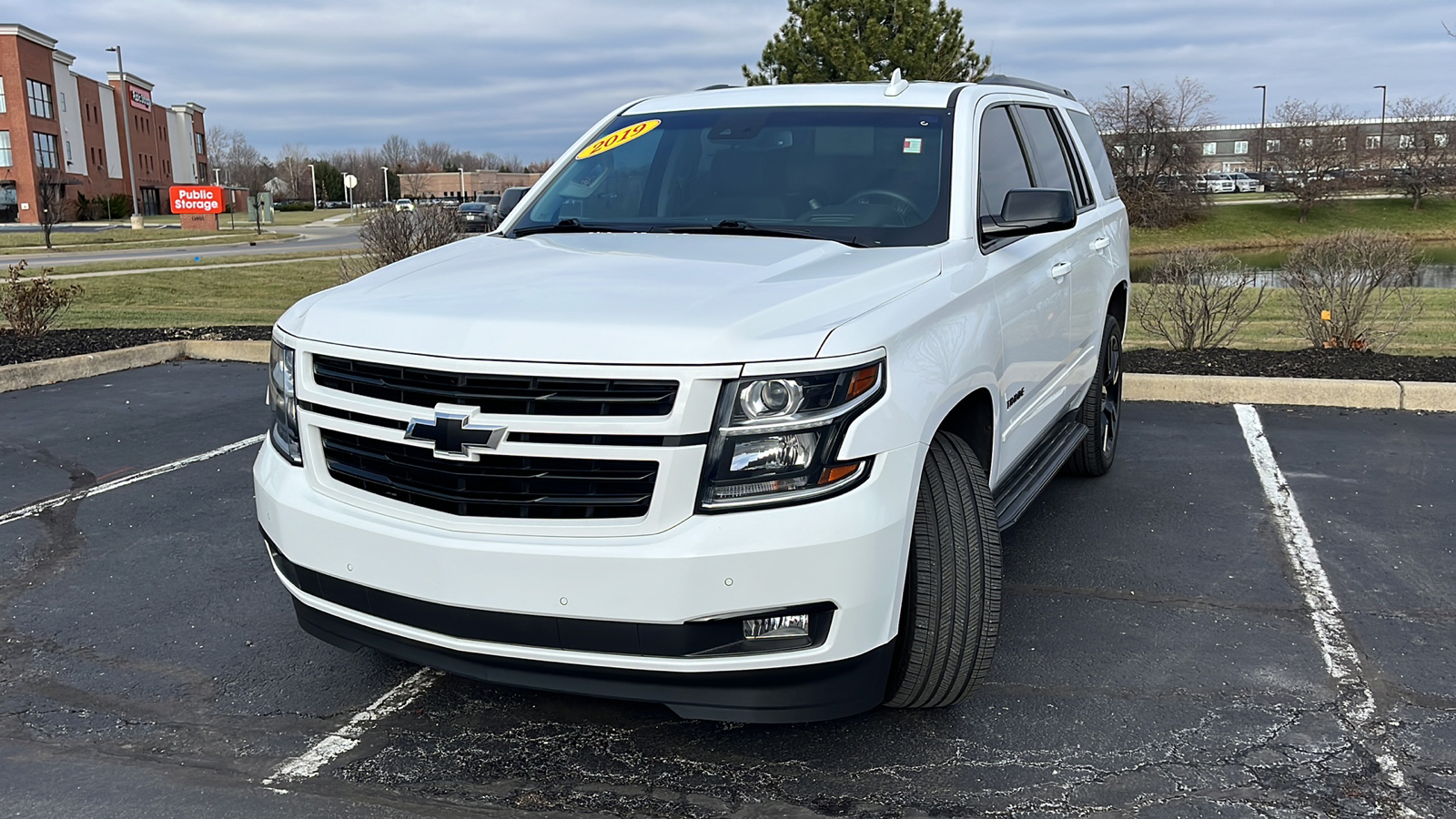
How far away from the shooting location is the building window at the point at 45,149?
220 ft

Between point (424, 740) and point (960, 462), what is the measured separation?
1.78m

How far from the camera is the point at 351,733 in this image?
11.6 feet

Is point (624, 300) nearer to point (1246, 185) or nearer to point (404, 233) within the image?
point (404, 233)

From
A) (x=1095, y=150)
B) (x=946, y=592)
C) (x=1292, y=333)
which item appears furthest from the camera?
(x=1292, y=333)

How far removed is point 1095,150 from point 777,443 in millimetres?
4669

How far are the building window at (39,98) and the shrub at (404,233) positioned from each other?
2483 inches

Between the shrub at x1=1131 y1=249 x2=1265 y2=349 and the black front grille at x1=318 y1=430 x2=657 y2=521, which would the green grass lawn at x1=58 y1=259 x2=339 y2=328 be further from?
the black front grille at x1=318 y1=430 x2=657 y2=521

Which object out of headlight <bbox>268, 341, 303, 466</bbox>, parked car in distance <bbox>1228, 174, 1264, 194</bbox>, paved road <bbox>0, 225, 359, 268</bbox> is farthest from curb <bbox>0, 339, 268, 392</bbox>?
parked car in distance <bbox>1228, 174, 1264, 194</bbox>

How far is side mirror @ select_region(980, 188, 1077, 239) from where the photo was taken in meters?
4.04

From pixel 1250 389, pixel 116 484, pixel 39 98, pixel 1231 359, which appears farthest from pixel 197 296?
pixel 39 98

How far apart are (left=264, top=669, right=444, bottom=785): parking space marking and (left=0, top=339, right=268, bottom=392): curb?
737 cm

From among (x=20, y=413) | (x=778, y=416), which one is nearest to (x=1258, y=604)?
(x=778, y=416)

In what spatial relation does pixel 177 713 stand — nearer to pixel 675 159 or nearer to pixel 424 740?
pixel 424 740

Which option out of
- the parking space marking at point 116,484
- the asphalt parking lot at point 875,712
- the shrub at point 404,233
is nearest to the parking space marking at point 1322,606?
the asphalt parking lot at point 875,712
